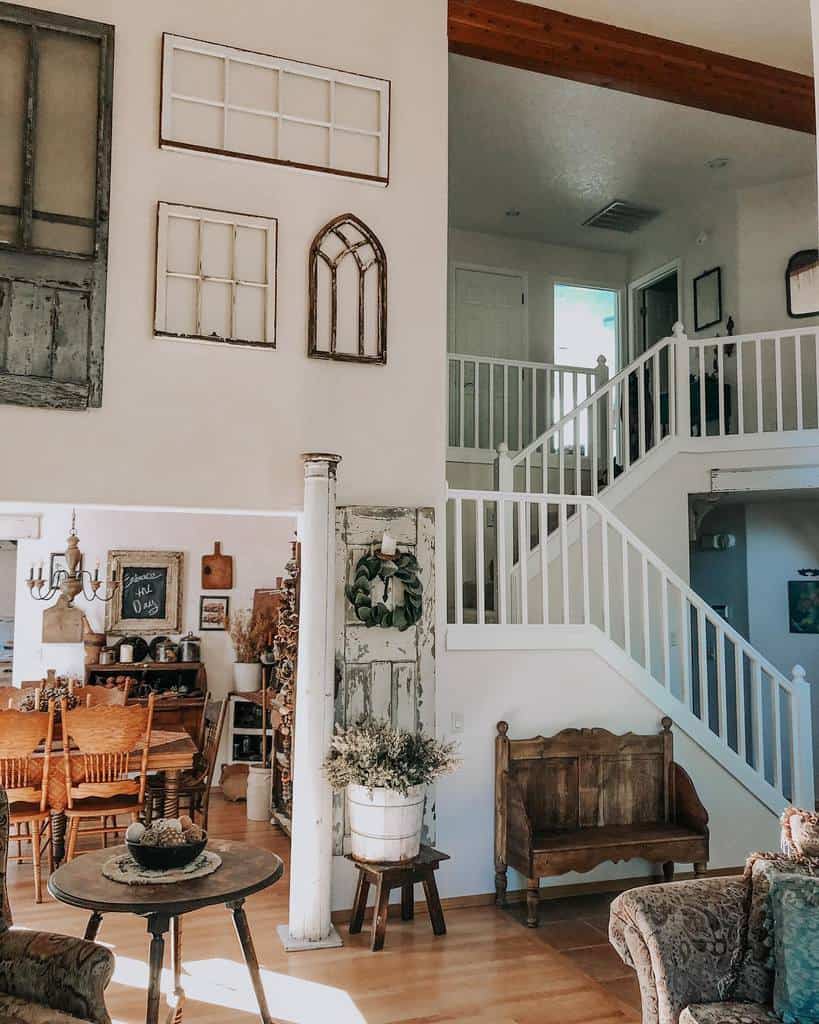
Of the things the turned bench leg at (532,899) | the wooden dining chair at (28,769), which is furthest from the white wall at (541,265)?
the wooden dining chair at (28,769)

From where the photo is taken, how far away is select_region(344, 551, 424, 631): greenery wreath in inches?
191

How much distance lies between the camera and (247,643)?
839 cm

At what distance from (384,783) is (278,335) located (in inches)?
93.0

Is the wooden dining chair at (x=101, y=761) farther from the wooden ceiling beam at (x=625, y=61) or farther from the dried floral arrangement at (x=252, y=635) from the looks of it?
the wooden ceiling beam at (x=625, y=61)

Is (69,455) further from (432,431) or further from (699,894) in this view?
(699,894)

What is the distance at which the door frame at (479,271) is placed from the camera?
9008 millimetres

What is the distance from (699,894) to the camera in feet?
9.85

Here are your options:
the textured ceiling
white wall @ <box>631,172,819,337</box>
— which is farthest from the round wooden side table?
white wall @ <box>631,172,819,337</box>

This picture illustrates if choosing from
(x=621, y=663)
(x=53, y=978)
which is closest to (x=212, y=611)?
(x=621, y=663)

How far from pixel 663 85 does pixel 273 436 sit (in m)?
3.61

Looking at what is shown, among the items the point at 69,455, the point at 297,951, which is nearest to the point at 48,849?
the point at 297,951

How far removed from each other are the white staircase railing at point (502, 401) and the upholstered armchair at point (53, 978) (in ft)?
18.8

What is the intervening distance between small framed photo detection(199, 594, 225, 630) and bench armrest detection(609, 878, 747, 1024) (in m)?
6.09

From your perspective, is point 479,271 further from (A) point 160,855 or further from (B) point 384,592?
(A) point 160,855
